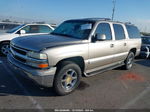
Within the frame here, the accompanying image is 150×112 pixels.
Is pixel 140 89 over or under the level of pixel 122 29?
under

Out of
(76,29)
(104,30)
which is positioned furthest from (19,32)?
(104,30)

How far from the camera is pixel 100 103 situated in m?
3.61

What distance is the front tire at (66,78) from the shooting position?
359 cm

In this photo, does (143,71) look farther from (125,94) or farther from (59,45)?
(59,45)

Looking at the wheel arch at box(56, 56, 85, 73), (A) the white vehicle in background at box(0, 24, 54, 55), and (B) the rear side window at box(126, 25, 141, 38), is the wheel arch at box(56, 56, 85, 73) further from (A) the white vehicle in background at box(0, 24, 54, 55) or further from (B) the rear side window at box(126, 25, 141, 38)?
(A) the white vehicle in background at box(0, 24, 54, 55)

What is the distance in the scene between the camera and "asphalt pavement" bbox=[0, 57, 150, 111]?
3.44 meters

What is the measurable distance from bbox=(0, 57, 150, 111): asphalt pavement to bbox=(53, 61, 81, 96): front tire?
0.56ft

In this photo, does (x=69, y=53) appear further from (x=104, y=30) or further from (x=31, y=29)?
(x=31, y=29)

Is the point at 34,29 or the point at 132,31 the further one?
the point at 34,29

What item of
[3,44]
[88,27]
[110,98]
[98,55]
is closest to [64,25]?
[88,27]

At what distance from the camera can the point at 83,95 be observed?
3.97 meters

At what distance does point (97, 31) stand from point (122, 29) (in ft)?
5.37

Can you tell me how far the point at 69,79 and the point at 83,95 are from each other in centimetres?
55

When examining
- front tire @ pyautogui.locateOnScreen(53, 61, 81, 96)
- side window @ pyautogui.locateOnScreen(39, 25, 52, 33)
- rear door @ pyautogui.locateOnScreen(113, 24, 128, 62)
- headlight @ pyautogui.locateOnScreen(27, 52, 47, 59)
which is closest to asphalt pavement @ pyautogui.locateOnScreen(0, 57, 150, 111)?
front tire @ pyautogui.locateOnScreen(53, 61, 81, 96)
